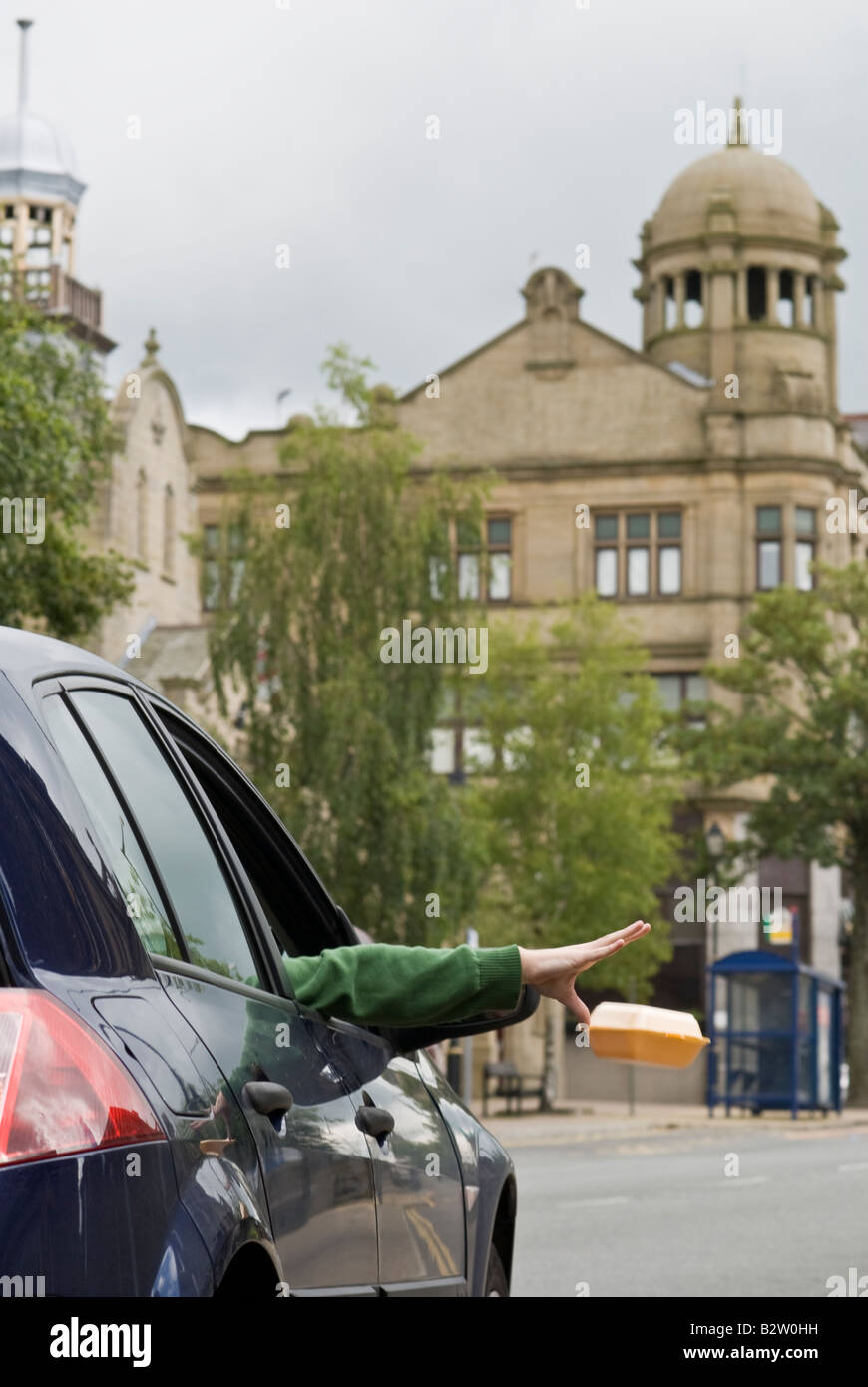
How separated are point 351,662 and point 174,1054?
31.1 m

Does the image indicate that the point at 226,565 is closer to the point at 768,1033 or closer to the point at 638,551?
the point at 768,1033

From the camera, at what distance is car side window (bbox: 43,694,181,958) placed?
292 centimetres

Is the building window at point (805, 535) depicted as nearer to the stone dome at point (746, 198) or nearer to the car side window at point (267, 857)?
the stone dome at point (746, 198)

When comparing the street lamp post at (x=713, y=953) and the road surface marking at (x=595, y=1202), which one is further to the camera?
the street lamp post at (x=713, y=953)

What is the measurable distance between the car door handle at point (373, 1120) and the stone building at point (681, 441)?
158 ft

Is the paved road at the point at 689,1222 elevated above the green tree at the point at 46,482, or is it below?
below

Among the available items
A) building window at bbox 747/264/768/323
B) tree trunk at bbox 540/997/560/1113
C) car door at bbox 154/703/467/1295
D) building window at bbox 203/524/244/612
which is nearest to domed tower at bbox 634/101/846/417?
building window at bbox 747/264/768/323

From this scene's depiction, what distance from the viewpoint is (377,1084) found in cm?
407

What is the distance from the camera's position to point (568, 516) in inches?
2191

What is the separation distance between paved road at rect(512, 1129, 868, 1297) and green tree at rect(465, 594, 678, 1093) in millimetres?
13679

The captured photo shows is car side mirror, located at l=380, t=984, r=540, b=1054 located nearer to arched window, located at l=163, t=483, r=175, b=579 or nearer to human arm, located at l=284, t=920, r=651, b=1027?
human arm, located at l=284, t=920, r=651, b=1027

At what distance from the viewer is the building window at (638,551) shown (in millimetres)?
55406

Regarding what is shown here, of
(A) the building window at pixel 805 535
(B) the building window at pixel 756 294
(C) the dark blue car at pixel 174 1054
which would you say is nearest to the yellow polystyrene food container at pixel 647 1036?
(C) the dark blue car at pixel 174 1054

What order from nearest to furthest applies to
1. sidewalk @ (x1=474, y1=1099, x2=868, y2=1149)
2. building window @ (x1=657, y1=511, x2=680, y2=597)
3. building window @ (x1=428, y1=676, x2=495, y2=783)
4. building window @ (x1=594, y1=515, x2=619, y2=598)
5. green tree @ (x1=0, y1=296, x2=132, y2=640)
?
green tree @ (x1=0, y1=296, x2=132, y2=640) → sidewalk @ (x1=474, y1=1099, x2=868, y2=1149) → building window @ (x1=428, y1=676, x2=495, y2=783) → building window @ (x1=657, y1=511, x2=680, y2=597) → building window @ (x1=594, y1=515, x2=619, y2=598)
